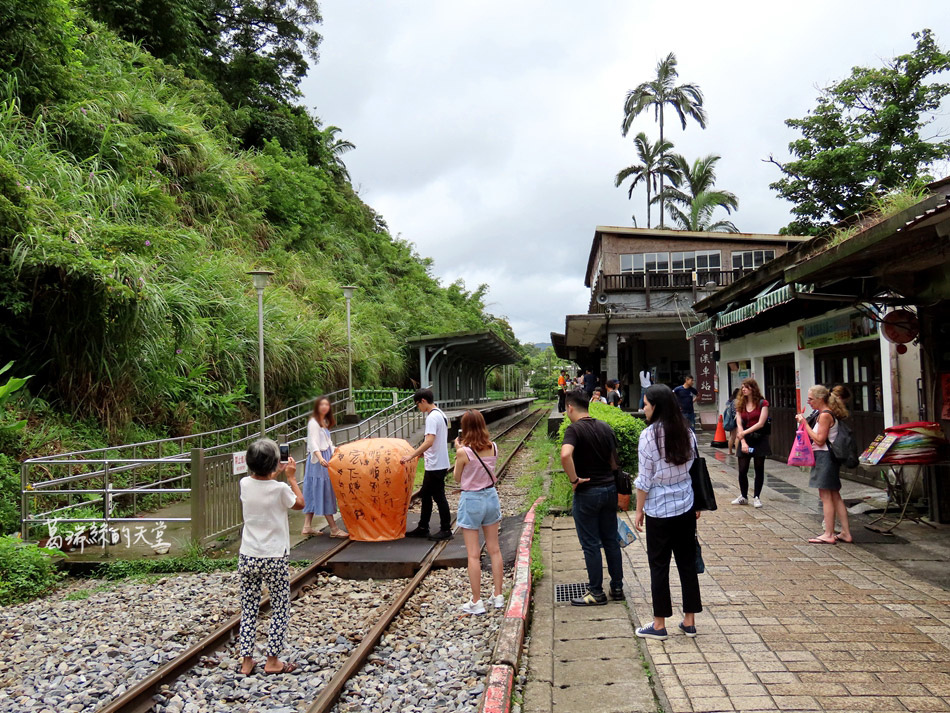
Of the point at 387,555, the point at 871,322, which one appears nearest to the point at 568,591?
the point at 387,555

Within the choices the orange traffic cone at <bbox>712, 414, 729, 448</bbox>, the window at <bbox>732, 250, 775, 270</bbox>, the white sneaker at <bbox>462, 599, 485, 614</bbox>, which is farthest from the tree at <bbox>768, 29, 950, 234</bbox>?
the white sneaker at <bbox>462, 599, 485, 614</bbox>

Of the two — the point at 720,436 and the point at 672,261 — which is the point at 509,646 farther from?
the point at 672,261

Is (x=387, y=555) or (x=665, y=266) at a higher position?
(x=665, y=266)

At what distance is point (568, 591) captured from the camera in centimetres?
558

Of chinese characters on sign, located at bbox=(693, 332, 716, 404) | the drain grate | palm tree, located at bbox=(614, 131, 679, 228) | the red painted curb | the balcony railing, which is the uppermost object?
palm tree, located at bbox=(614, 131, 679, 228)

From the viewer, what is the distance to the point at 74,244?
884cm

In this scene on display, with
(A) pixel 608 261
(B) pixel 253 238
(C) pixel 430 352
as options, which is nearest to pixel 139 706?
(B) pixel 253 238

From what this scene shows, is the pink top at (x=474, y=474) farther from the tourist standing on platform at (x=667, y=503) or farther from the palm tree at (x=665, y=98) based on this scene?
the palm tree at (x=665, y=98)

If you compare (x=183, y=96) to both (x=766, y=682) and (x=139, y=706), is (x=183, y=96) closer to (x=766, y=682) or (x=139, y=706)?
(x=139, y=706)

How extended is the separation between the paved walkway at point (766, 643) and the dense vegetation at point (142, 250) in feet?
23.6

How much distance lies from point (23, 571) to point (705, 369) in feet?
51.5

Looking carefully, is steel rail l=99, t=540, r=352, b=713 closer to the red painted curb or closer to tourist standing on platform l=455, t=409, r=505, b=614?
tourist standing on platform l=455, t=409, r=505, b=614

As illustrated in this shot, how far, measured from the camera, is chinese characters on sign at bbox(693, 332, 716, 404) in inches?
695

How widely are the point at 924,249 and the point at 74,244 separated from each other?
10.1 metres
